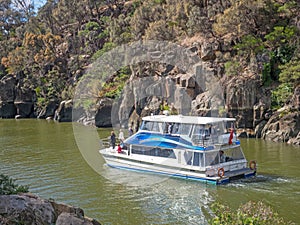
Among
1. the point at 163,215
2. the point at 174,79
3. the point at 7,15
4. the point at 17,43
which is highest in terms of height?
the point at 7,15

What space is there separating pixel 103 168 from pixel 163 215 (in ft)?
37.7

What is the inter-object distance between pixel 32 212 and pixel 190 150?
16843 mm

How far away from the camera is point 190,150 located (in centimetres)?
2781

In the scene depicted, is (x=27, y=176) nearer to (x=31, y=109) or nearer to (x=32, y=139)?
(x=32, y=139)

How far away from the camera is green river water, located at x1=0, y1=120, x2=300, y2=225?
21.9 metres

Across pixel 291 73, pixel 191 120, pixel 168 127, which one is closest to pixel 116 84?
pixel 291 73

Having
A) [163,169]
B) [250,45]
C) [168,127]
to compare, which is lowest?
[163,169]

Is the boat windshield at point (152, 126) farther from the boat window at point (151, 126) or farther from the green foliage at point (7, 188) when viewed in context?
the green foliage at point (7, 188)

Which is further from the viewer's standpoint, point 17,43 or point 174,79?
point 17,43

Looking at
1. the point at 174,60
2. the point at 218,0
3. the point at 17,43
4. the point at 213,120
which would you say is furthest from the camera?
the point at 17,43

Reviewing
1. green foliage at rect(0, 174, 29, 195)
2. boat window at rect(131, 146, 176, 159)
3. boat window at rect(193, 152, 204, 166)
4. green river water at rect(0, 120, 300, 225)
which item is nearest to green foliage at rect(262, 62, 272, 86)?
green river water at rect(0, 120, 300, 225)

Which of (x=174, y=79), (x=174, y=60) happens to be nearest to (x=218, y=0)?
(x=174, y=60)

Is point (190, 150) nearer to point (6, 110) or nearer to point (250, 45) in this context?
point (250, 45)

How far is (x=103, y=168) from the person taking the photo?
32.2 metres
